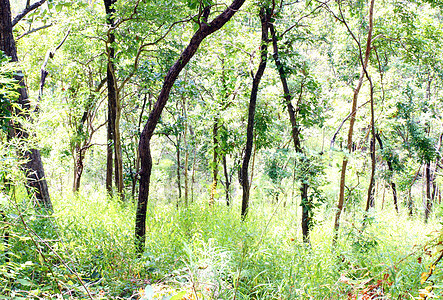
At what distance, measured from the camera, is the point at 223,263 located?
2.48 m

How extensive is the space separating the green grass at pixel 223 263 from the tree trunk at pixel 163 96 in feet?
0.99

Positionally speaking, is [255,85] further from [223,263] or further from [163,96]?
[223,263]

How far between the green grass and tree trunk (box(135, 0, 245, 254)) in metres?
0.30

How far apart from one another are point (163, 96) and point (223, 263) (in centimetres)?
167

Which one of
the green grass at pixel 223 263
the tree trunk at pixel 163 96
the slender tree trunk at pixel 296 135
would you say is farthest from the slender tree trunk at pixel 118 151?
the slender tree trunk at pixel 296 135

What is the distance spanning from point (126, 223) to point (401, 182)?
8.10 m

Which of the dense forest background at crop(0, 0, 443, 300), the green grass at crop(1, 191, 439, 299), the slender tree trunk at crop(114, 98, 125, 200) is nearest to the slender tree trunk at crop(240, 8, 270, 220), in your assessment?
the dense forest background at crop(0, 0, 443, 300)

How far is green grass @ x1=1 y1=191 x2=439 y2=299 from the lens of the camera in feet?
7.11

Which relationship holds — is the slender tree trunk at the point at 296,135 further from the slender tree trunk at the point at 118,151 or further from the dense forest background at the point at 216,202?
the slender tree trunk at the point at 118,151

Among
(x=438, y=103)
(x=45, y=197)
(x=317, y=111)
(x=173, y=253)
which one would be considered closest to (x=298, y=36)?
(x=317, y=111)

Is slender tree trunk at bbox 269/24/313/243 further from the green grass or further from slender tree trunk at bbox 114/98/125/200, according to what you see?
slender tree trunk at bbox 114/98/125/200

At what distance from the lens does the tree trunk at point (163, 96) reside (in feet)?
8.87

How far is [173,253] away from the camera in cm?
308

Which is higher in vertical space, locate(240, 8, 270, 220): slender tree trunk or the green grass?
locate(240, 8, 270, 220): slender tree trunk
